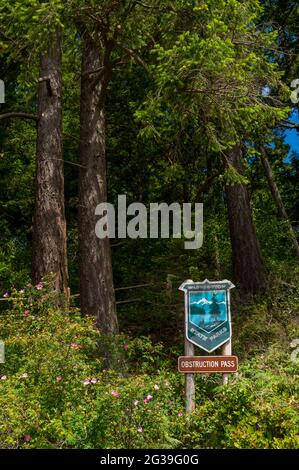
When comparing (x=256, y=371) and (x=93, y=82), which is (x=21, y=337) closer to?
(x=256, y=371)

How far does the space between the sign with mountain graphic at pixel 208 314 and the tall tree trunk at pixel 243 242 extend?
6006 millimetres

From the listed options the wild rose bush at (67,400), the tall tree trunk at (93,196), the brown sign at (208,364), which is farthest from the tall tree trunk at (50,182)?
the brown sign at (208,364)

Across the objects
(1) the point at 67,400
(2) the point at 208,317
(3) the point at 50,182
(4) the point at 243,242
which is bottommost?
(1) the point at 67,400

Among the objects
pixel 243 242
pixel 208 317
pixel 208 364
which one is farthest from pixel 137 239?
pixel 208 364

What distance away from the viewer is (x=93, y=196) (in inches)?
447

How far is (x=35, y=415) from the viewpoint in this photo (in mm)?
5828

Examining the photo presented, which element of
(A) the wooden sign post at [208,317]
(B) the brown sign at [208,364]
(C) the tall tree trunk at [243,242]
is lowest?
(B) the brown sign at [208,364]

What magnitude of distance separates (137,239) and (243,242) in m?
3.54

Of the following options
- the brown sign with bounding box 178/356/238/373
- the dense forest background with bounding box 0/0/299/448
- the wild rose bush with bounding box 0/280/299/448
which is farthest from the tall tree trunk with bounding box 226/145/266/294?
the brown sign with bounding box 178/356/238/373

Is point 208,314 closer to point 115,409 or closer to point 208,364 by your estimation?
point 208,364

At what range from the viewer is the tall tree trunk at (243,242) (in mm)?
13807

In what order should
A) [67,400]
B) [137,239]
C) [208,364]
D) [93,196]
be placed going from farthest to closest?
[137,239] < [93,196] < [208,364] < [67,400]

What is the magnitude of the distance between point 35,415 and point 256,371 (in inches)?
117

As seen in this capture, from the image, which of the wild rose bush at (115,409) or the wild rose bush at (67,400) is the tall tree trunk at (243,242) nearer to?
the wild rose bush at (115,409)
